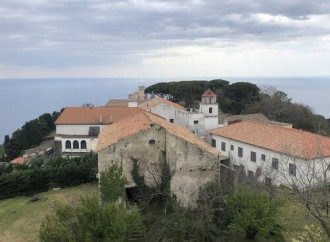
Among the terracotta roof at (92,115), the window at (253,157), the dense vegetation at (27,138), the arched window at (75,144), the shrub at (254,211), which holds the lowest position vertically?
the dense vegetation at (27,138)

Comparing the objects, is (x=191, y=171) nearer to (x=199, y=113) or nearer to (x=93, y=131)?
(x=199, y=113)

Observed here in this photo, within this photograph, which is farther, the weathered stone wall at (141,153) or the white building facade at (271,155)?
the white building facade at (271,155)

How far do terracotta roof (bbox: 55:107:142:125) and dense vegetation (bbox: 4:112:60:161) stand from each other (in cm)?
1628

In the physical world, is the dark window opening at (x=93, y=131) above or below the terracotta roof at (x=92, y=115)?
below

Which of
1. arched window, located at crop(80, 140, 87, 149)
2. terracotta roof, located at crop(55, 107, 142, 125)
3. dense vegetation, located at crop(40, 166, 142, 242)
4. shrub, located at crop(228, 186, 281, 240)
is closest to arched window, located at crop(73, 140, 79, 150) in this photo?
arched window, located at crop(80, 140, 87, 149)

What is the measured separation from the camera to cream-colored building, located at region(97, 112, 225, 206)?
2222 centimetres

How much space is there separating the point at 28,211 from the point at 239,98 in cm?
5682

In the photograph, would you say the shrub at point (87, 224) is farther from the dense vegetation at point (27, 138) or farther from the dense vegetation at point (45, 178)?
the dense vegetation at point (27, 138)

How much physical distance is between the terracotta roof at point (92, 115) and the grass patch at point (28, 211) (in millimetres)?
20000

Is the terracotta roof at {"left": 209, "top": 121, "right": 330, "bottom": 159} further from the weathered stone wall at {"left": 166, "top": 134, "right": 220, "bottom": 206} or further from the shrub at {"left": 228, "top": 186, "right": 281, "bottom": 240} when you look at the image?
the shrub at {"left": 228, "top": 186, "right": 281, "bottom": 240}

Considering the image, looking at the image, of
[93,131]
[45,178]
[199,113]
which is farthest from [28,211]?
[199,113]

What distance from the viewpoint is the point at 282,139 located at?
3350cm

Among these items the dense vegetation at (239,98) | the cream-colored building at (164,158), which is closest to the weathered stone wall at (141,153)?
the cream-colored building at (164,158)

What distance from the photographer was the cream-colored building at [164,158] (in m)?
22.2
